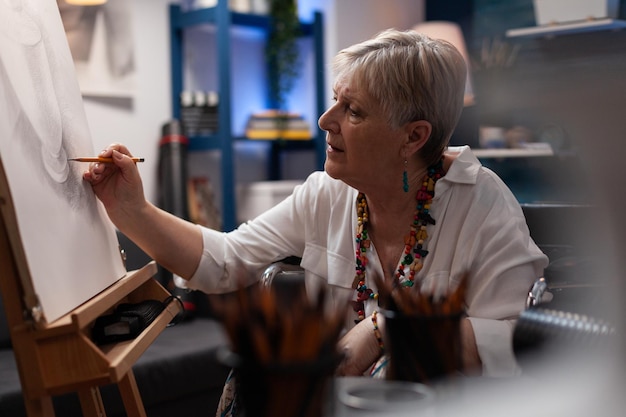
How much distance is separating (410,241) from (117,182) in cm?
68

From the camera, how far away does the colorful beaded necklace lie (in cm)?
175

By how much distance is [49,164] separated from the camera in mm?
1417

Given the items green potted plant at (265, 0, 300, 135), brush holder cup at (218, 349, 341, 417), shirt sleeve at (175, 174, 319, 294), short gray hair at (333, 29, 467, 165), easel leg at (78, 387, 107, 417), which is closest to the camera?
brush holder cup at (218, 349, 341, 417)

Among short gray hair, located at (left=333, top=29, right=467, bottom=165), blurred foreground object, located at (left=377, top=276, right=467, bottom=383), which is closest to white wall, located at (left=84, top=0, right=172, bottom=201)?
short gray hair, located at (left=333, top=29, right=467, bottom=165)

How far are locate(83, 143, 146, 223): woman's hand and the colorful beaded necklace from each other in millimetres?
531

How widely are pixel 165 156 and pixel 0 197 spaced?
104 inches

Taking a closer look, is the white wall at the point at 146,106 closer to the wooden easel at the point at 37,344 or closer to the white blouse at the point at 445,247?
the white blouse at the point at 445,247

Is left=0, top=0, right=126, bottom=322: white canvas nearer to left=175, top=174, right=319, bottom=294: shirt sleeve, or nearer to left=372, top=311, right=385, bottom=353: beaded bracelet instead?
left=175, top=174, right=319, bottom=294: shirt sleeve

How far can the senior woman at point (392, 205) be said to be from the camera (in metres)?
1.65

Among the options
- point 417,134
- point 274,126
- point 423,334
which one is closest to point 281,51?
point 274,126

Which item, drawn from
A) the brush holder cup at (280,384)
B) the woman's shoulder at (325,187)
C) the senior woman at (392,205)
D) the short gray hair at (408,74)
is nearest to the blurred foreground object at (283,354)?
the brush holder cup at (280,384)

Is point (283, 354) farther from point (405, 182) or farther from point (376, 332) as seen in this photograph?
point (405, 182)

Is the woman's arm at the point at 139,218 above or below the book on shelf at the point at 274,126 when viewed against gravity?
above

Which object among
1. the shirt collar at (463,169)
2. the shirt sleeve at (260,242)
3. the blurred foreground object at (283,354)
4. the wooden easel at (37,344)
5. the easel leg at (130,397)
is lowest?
the easel leg at (130,397)
